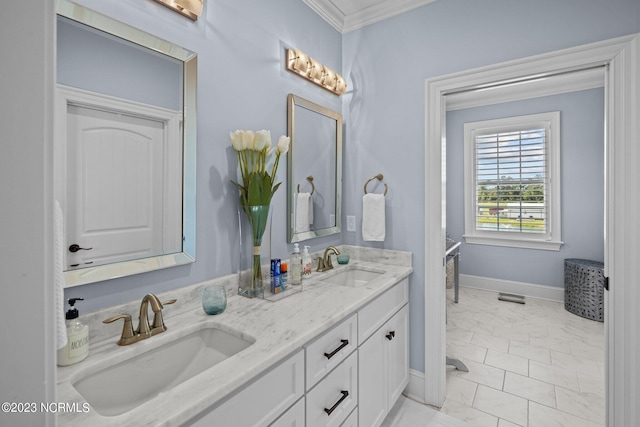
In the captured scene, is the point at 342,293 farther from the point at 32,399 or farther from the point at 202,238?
the point at 32,399

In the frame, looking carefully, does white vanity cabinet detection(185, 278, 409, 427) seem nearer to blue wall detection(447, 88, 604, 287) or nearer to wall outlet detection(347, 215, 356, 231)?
wall outlet detection(347, 215, 356, 231)

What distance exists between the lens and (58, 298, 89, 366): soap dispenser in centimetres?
88

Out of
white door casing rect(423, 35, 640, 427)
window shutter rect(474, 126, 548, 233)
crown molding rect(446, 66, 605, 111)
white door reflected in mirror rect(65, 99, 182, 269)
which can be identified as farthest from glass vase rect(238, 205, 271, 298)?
window shutter rect(474, 126, 548, 233)

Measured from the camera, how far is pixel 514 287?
159 inches

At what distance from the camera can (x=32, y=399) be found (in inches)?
16.4

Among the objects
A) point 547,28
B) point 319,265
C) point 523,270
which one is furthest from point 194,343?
point 523,270

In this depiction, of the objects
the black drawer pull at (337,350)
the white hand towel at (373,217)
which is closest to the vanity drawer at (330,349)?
the black drawer pull at (337,350)

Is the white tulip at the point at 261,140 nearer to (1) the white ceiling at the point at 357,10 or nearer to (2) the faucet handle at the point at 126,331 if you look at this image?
(2) the faucet handle at the point at 126,331

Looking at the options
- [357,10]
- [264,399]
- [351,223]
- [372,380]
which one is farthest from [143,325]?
[357,10]

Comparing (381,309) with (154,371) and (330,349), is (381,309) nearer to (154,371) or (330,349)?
(330,349)

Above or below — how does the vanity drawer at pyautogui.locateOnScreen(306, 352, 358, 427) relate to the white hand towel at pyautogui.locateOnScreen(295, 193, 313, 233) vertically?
below

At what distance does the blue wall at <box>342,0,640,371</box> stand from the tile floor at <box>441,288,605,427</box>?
478 millimetres

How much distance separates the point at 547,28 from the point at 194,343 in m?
2.33

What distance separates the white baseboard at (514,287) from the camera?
3.79 meters
